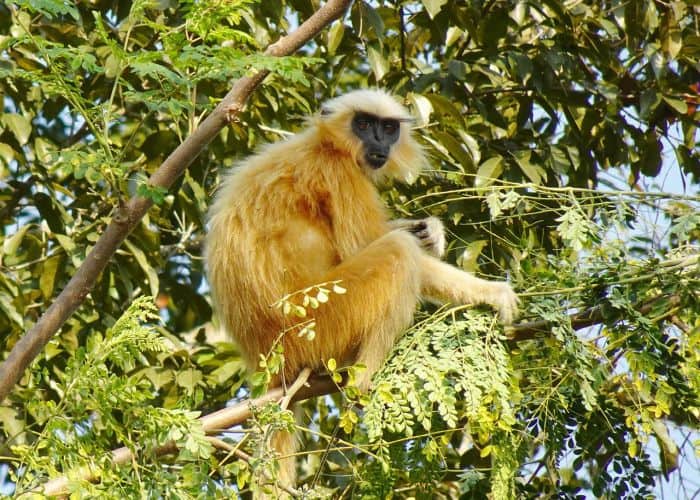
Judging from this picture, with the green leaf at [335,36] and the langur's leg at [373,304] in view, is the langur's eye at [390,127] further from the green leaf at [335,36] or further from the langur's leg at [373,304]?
the langur's leg at [373,304]

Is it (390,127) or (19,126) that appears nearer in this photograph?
(19,126)

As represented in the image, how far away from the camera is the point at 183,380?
14.8 feet

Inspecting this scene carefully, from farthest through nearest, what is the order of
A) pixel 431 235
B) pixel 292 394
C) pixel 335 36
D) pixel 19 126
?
pixel 335 36
pixel 19 126
pixel 431 235
pixel 292 394

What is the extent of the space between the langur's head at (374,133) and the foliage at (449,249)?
0.41 feet

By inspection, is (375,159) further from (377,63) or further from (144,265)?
(144,265)

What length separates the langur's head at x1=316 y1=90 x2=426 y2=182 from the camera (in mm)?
4713

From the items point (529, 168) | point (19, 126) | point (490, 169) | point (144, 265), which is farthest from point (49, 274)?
point (529, 168)

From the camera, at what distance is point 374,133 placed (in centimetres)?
482

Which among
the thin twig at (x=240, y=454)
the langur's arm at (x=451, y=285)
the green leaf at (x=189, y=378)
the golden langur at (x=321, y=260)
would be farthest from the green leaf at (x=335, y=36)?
the thin twig at (x=240, y=454)

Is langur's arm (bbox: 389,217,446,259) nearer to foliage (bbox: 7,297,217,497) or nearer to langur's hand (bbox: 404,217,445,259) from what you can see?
langur's hand (bbox: 404,217,445,259)

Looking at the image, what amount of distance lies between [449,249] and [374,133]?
0.93 meters

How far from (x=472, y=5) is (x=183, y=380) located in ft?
7.00

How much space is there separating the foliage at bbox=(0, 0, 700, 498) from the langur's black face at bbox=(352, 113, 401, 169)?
18 centimetres

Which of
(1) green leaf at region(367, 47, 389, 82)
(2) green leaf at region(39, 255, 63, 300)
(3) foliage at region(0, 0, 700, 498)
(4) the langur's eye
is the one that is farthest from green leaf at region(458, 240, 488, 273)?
(2) green leaf at region(39, 255, 63, 300)
